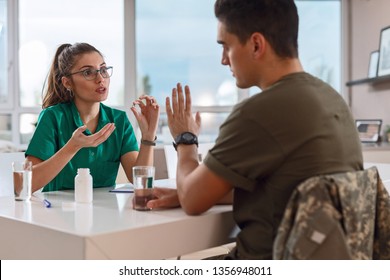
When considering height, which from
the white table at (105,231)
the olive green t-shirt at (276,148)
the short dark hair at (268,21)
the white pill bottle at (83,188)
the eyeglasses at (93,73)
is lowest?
the white table at (105,231)

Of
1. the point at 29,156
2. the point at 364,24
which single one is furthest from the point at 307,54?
the point at 29,156

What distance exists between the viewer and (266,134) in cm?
114

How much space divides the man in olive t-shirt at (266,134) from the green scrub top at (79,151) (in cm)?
75

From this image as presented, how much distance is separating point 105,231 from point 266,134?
393 mm

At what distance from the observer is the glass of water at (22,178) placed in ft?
5.07

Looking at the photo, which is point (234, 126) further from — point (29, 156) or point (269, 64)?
point (29, 156)

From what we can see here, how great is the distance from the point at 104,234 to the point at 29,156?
3.04 feet

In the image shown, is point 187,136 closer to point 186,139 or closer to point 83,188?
point 186,139

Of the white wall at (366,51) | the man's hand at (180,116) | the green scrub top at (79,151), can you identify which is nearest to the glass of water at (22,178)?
the green scrub top at (79,151)

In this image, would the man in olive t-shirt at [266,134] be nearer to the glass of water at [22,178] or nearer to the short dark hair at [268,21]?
the short dark hair at [268,21]

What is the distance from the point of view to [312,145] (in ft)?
3.70

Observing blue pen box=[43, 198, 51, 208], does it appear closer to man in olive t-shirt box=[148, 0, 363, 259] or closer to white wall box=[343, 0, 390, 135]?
man in olive t-shirt box=[148, 0, 363, 259]

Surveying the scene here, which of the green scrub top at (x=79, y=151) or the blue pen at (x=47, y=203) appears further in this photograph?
the green scrub top at (x=79, y=151)

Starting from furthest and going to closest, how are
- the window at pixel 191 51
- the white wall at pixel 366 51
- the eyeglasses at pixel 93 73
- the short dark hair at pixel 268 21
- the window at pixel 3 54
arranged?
the window at pixel 191 51 < the white wall at pixel 366 51 < the window at pixel 3 54 < the eyeglasses at pixel 93 73 < the short dark hair at pixel 268 21
